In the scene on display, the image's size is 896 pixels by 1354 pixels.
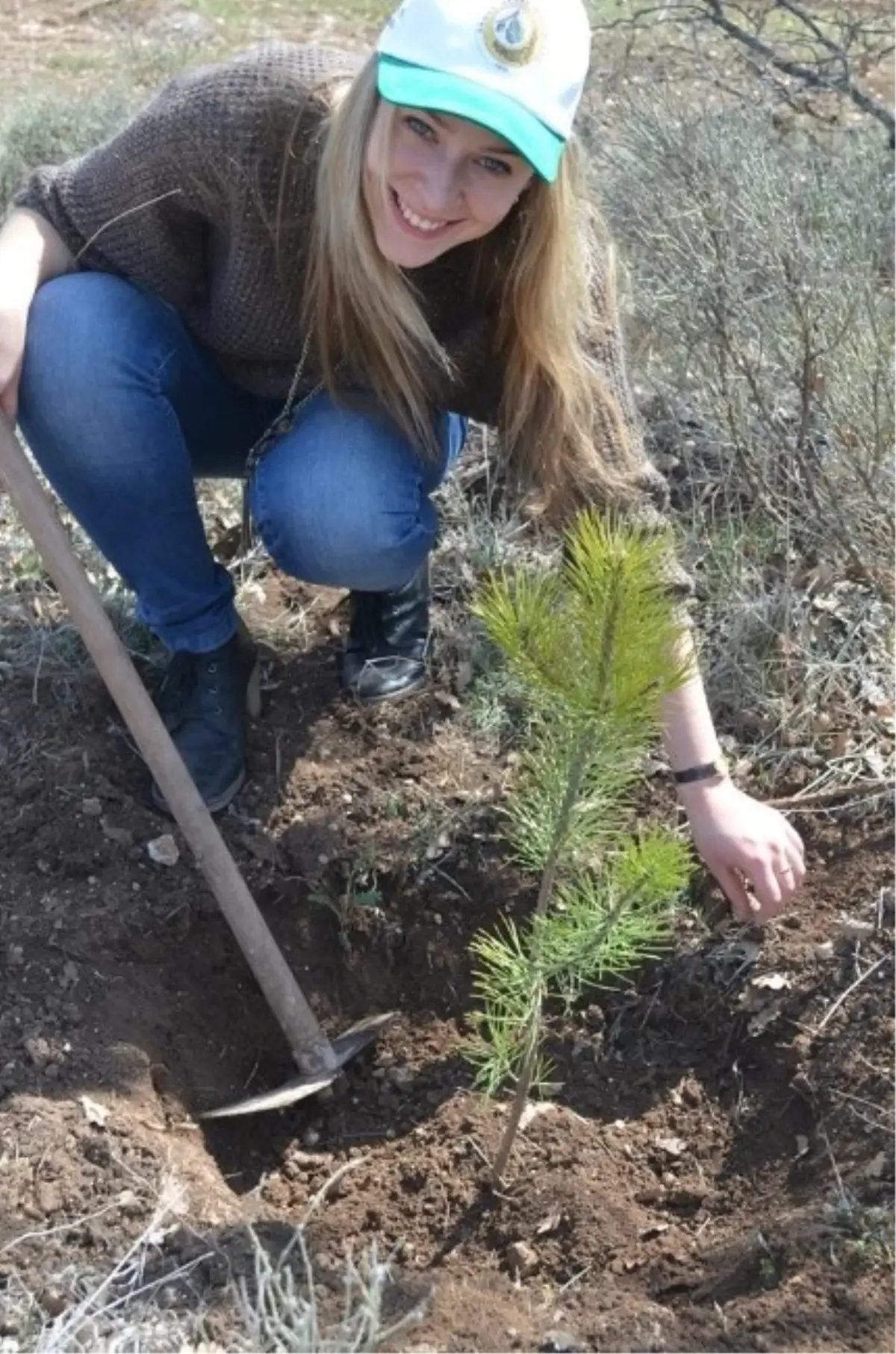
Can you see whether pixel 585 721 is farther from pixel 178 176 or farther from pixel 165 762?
pixel 178 176

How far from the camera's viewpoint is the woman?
1883 millimetres

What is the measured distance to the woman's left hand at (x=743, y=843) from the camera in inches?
78.2

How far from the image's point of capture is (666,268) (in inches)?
120

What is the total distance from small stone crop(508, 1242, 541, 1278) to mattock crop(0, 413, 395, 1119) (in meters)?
0.37

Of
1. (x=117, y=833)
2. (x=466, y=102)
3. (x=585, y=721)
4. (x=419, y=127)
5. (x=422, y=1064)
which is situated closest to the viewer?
(x=585, y=721)

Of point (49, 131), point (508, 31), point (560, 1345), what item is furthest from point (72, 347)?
point (49, 131)

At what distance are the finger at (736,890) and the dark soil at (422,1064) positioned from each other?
0.72 ft

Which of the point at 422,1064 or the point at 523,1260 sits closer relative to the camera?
the point at 523,1260

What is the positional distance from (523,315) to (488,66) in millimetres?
365

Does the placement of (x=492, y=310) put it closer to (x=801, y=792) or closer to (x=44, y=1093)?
(x=801, y=792)

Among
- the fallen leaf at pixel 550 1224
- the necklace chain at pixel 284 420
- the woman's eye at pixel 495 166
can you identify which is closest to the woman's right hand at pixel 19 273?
the necklace chain at pixel 284 420

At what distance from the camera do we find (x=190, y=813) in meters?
2.14

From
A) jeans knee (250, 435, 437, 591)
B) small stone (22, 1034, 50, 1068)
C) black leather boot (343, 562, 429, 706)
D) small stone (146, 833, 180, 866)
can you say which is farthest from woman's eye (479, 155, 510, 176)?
small stone (22, 1034, 50, 1068)

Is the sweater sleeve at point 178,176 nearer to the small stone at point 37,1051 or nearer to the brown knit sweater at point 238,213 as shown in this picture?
the brown knit sweater at point 238,213
